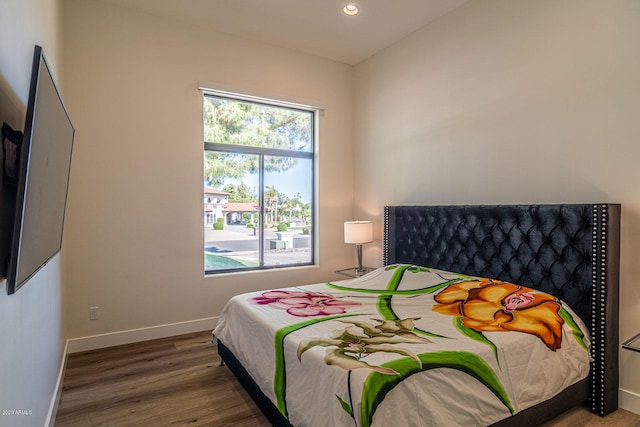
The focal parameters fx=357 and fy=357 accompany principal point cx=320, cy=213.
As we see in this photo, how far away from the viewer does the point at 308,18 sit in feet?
11.1

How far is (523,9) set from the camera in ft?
8.89

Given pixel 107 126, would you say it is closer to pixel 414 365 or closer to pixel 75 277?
pixel 75 277

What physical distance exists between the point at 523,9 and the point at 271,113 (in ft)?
8.39

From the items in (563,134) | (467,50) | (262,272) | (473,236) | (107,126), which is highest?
(467,50)

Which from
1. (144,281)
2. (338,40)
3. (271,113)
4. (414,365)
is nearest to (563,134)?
(414,365)

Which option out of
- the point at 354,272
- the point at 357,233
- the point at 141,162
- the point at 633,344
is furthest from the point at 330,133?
the point at 633,344

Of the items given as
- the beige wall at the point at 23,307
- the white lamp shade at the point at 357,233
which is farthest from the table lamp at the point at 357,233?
the beige wall at the point at 23,307

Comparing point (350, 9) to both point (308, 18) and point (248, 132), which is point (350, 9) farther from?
point (248, 132)

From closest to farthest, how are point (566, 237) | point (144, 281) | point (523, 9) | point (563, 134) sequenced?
point (566, 237)
point (563, 134)
point (523, 9)
point (144, 281)

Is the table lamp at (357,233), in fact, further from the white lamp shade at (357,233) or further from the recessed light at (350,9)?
the recessed light at (350,9)

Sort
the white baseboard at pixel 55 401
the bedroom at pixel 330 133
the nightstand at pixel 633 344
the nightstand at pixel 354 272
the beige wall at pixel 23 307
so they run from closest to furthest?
1. the beige wall at pixel 23 307
2. the nightstand at pixel 633 344
3. the white baseboard at pixel 55 401
4. the bedroom at pixel 330 133
5. the nightstand at pixel 354 272

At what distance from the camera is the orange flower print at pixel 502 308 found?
200 centimetres

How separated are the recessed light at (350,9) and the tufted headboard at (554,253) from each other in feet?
6.37

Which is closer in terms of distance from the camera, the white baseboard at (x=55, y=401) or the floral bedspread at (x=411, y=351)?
the floral bedspread at (x=411, y=351)
